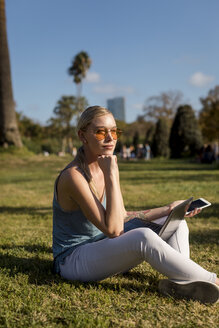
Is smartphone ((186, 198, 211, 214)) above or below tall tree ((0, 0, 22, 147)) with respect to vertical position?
below

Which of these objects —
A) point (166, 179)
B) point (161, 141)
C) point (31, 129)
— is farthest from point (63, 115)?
point (166, 179)

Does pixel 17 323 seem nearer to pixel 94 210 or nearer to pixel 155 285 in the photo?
pixel 94 210

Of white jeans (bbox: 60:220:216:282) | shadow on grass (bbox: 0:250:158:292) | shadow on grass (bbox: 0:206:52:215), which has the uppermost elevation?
white jeans (bbox: 60:220:216:282)

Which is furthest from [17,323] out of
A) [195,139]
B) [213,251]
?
[195,139]

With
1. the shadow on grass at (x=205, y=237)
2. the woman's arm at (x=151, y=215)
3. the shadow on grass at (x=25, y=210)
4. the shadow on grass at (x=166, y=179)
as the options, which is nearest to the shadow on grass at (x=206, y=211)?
the shadow on grass at (x=205, y=237)

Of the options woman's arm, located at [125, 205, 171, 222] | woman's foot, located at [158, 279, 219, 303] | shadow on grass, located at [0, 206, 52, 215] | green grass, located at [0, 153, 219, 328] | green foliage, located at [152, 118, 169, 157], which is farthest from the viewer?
green foliage, located at [152, 118, 169, 157]

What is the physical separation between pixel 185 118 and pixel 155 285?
29.3 meters

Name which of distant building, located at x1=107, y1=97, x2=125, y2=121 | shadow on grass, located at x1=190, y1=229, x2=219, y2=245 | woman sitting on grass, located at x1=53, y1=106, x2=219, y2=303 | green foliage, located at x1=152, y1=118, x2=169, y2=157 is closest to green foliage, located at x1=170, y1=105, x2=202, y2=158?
green foliage, located at x1=152, y1=118, x2=169, y2=157

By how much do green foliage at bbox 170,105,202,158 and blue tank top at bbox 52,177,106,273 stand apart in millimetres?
28136

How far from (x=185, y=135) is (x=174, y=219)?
28182 mm

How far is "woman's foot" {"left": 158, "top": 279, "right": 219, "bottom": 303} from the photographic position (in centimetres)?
244

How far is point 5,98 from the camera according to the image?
60.5 ft

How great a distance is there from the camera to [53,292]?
2746 mm

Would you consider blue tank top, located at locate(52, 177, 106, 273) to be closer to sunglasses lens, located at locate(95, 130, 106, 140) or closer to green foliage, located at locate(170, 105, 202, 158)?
sunglasses lens, located at locate(95, 130, 106, 140)
